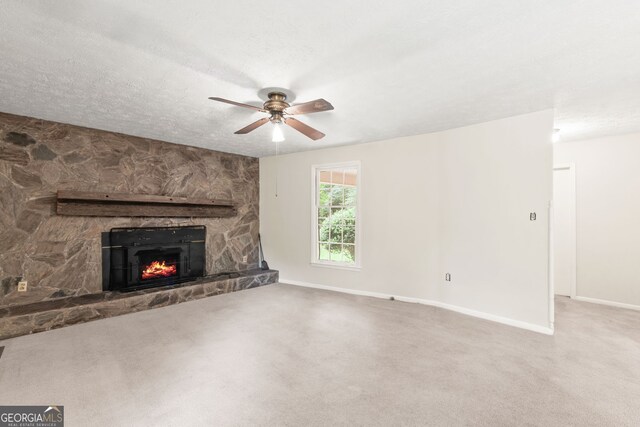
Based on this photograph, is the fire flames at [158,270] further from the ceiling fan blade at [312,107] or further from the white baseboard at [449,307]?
the ceiling fan blade at [312,107]

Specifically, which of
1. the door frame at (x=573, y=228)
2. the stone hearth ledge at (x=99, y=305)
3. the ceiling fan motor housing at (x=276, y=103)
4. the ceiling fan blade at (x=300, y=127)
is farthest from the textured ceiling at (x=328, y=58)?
the stone hearth ledge at (x=99, y=305)

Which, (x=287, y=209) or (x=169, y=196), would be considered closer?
(x=169, y=196)

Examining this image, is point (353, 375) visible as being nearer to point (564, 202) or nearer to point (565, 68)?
point (565, 68)

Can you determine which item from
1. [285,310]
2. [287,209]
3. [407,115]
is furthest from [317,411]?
[287,209]

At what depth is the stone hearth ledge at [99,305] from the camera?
3344 millimetres

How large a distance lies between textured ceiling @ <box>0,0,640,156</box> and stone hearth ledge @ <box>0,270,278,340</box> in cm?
222

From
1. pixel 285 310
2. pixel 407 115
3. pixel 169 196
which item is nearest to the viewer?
pixel 407 115

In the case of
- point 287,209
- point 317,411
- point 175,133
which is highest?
point 175,133

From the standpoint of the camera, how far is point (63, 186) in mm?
4023

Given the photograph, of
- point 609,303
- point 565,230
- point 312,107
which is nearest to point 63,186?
point 312,107

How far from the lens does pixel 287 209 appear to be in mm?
6016

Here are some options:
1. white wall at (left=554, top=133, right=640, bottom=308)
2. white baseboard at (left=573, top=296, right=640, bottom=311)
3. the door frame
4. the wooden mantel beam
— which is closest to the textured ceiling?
white wall at (left=554, top=133, right=640, bottom=308)

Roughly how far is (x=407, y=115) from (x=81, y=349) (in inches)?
164

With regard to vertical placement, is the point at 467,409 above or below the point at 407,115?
below
